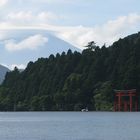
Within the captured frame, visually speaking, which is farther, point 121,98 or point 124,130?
point 121,98

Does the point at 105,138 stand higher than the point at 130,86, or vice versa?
the point at 130,86

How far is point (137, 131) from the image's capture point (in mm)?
92000

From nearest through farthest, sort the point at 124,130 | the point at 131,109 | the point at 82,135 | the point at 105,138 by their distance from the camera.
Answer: the point at 105,138 < the point at 82,135 < the point at 124,130 < the point at 131,109

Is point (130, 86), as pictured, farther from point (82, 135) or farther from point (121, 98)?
point (82, 135)

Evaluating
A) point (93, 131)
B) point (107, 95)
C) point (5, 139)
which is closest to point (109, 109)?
point (107, 95)

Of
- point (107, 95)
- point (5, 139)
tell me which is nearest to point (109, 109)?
point (107, 95)

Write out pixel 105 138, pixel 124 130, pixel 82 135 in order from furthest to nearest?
1. pixel 124 130
2. pixel 82 135
3. pixel 105 138

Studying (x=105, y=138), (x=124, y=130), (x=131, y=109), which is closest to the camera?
(x=105, y=138)

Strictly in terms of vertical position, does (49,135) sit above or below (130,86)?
below

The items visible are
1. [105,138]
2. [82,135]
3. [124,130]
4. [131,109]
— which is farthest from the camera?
[131,109]

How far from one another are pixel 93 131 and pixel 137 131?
6.89 metres

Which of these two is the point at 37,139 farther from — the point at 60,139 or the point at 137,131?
the point at 137,131

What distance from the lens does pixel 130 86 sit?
198000mm

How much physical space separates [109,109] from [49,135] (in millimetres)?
110354
